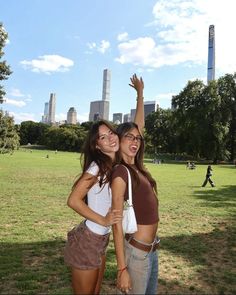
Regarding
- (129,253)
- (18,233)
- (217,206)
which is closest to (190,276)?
(129,253)

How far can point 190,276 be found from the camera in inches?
270

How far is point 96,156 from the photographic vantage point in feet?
11.2

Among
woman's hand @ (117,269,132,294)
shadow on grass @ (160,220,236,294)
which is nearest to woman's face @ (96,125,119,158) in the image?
woman's hand @ (117,269,132,294)

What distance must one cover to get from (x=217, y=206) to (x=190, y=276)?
354 inches

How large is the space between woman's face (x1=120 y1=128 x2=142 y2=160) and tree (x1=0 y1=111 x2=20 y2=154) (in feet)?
110

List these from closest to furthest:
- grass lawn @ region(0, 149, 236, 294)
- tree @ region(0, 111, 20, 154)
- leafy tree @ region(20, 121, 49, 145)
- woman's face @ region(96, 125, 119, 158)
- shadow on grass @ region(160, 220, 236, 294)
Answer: woman's face @ region(96, 125, 119, 158)
grass lawn @ region(0, 149, 236, 294)
shadow on grass @ region(160, 220, 236, 294)
tree @ region(0, 111, 20, 154)
leafy tree @ region(20, 121, 49, 145)

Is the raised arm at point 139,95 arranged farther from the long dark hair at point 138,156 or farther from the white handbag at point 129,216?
the white handbag at point 129,216

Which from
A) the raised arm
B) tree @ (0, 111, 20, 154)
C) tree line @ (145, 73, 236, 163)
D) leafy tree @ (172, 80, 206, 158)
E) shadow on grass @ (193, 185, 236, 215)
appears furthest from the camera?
leafy tree @ (172, 80, 206, 158)

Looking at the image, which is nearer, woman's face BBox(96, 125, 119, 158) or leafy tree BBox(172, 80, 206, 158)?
woman's face BBox(96, 125, 119, 158)

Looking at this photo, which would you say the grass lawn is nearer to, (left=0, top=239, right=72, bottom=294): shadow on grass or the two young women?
(left=0, top=239, right=72, bottom=294): shadow on grass

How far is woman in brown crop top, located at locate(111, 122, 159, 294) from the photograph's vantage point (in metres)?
3.16

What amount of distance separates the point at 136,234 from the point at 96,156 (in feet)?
2.44

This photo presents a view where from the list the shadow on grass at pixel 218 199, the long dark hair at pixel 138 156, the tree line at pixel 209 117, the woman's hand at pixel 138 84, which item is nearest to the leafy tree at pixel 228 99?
the tree line at pixel 209 117

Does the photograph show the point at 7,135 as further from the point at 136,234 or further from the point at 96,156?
the point at 136,234
